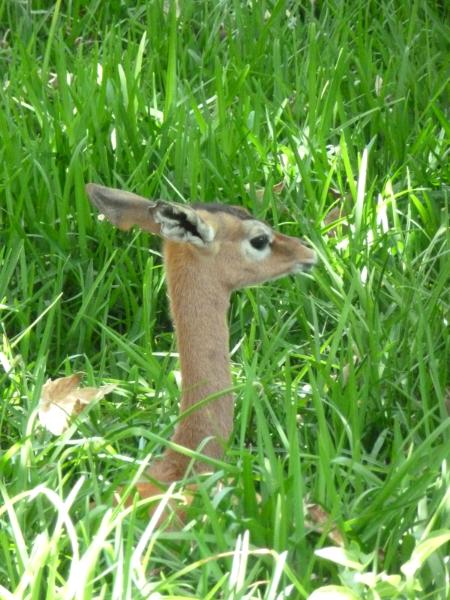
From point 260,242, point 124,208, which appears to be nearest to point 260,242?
point 260,242

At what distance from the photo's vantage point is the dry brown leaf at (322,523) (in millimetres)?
3145

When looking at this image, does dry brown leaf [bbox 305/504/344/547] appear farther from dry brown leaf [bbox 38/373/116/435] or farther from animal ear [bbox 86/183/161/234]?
animal ear [bbox 86/183/161/234]

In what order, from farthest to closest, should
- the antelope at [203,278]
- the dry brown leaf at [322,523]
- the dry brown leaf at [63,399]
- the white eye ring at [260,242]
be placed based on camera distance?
1. the white eye ring at [260,242]
2. the dry brown leaf at [63,399]
3. the antelope at [203,278]
4. the dry brown leaf at [322,523]

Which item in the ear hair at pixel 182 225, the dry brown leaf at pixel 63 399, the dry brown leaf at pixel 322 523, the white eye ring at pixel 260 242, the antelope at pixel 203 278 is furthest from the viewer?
the white eye ring at pixel 260 242

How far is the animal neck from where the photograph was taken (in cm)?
371

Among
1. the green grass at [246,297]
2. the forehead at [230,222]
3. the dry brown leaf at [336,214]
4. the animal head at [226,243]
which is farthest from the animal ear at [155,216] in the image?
the dry brown leaf at [336,214]

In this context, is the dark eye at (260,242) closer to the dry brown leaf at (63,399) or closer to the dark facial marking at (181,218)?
the dark facial marking at (181,218)

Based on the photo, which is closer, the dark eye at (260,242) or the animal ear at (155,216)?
the animal ear at (155,216)

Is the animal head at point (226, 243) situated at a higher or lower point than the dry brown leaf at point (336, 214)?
higher

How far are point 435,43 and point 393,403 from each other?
2717 millimetres

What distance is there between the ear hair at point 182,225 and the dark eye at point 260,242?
203 millimetres

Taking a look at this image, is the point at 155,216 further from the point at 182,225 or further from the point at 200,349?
the point at 200,349

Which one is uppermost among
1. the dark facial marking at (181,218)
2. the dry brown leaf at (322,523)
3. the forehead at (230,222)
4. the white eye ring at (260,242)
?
the dark facial marking at (181,218)

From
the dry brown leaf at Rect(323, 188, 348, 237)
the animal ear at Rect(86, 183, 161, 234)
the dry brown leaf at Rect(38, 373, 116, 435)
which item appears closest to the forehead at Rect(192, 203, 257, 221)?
the animal ear at Rect(86, 183, 161, 234)
